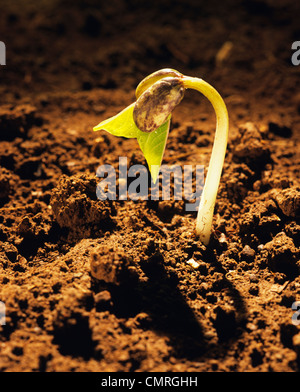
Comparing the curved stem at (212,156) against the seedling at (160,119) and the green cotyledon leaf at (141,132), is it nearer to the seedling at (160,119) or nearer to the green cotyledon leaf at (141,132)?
the seedling at (160,119)

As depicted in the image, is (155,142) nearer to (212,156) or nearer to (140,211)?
(212,156)

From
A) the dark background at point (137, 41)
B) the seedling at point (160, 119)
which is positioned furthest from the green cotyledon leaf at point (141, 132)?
the dark background at point (137, 41)

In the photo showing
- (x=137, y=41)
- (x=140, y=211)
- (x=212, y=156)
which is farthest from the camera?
(x=137, y=41)

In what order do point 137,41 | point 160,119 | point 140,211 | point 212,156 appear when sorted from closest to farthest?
point 160,119
point 212,156
point 140,211
point 137,41

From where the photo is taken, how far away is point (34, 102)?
8.62 feet

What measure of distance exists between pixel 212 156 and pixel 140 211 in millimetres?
449

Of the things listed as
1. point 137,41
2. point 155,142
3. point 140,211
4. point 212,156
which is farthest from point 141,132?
point 137,41

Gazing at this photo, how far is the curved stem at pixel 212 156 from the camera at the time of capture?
1433mm

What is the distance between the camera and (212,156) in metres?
1.53

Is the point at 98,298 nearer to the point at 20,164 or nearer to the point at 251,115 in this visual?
the point at 20,164

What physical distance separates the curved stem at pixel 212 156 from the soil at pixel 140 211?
93 millimetres

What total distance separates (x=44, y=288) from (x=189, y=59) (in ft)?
6.89

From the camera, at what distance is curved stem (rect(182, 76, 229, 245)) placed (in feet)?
4.70
